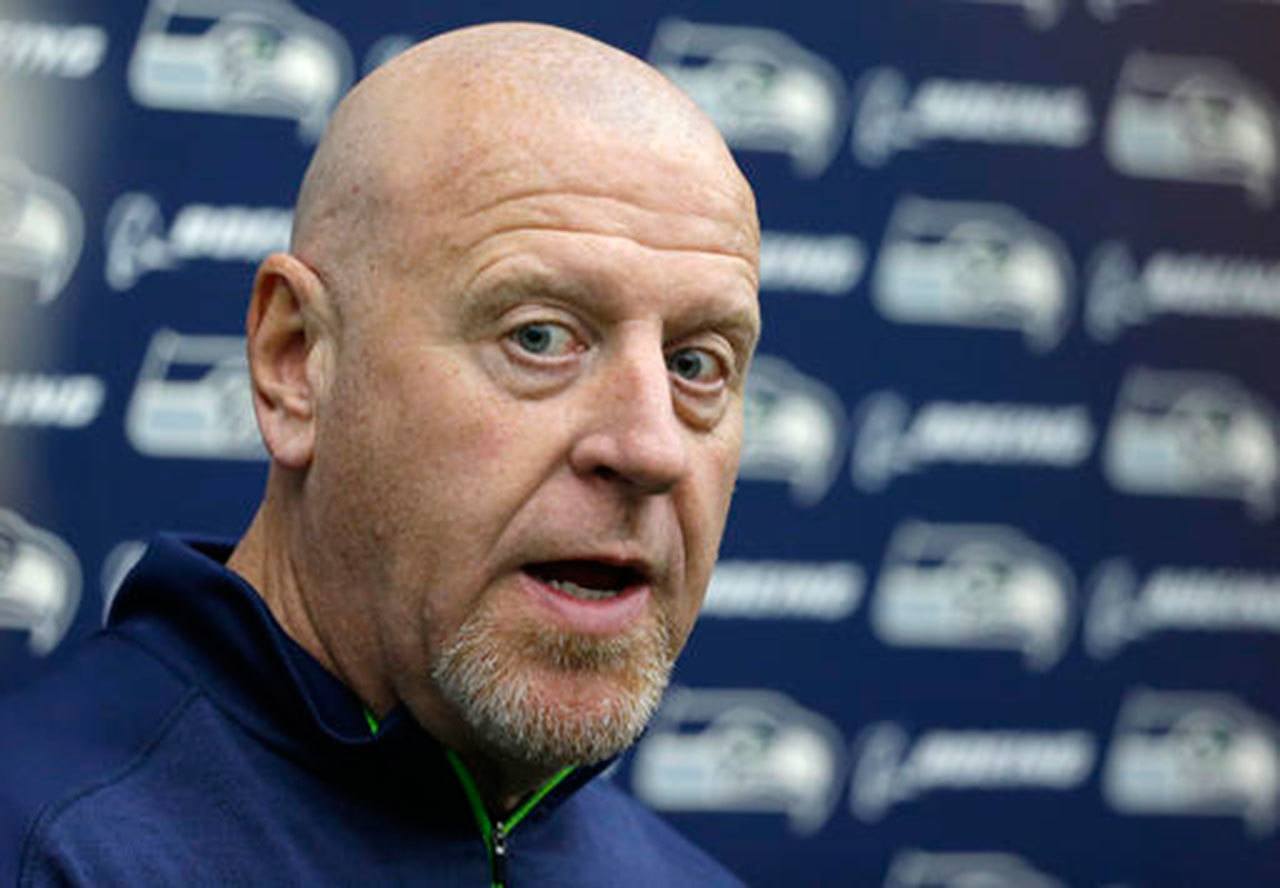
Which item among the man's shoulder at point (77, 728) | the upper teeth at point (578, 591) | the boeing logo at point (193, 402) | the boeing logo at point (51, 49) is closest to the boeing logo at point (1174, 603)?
the boeing logo at point (193, 402)

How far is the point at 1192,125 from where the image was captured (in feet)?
10.1

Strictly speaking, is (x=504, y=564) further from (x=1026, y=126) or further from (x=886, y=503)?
(x=1026, y=126)

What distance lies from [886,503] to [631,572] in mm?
1515

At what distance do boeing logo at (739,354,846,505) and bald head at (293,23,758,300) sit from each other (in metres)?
1.30

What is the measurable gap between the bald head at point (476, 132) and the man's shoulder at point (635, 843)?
1.73 ft

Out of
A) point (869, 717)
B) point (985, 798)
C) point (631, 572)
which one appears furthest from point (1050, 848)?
point (631, 572)

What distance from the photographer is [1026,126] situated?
296 cm

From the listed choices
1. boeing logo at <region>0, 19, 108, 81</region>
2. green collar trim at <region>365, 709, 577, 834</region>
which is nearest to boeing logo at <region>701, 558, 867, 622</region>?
boeing logo at <region>0, 19, 108, 81</region>

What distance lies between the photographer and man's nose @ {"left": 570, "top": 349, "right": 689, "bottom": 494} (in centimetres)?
135

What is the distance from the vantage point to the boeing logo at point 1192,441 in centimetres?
302

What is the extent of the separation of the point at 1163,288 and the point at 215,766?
206cm

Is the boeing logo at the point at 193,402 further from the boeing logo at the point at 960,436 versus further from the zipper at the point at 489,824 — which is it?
the zipper at the point at 489,824

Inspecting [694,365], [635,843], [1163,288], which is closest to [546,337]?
[694,365]

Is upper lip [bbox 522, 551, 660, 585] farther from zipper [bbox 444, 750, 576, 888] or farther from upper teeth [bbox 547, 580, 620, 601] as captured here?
zipper [bbox 444, 750, 576, 888]
